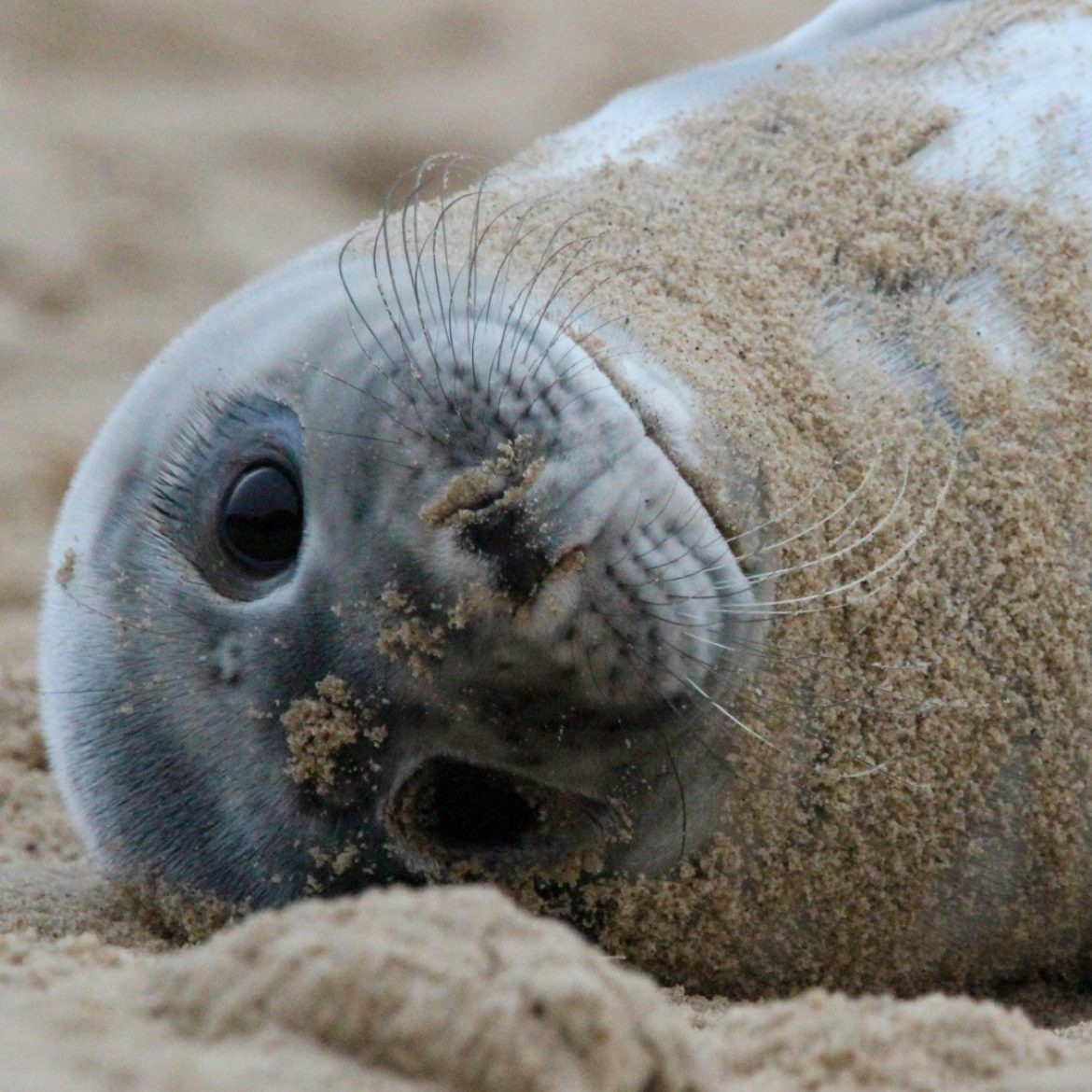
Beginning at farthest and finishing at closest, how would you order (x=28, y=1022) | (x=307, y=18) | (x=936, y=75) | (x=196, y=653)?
(x=307, y=18) → (x=936, y=75) → (x=196, y=653) → (x=28, y=1022)

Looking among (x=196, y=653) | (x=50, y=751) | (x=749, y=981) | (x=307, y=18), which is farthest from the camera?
(x=307, y=18)

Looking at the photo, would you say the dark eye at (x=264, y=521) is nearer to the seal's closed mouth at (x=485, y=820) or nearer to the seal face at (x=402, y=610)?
the seal face at (x=402, y=610)

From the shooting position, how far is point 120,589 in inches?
93.0

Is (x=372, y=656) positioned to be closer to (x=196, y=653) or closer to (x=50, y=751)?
(x=196, y=653)

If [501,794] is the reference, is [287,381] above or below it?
above

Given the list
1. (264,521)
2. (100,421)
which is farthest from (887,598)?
(100,421)

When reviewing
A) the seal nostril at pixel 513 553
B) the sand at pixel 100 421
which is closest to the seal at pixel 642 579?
the seal nostril at pixel 513 553

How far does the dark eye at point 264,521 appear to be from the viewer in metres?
2.23

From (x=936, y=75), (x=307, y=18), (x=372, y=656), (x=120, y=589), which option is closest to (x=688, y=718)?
(x=372, y=656)

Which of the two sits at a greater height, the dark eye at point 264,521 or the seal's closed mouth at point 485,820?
the dark eye at point 264,521

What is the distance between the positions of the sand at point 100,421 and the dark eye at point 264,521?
1.76 ft

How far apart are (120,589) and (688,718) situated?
84 cm

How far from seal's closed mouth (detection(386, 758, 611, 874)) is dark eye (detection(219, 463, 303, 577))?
1.17 ft

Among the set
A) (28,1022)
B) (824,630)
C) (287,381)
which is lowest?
(28,1022)
